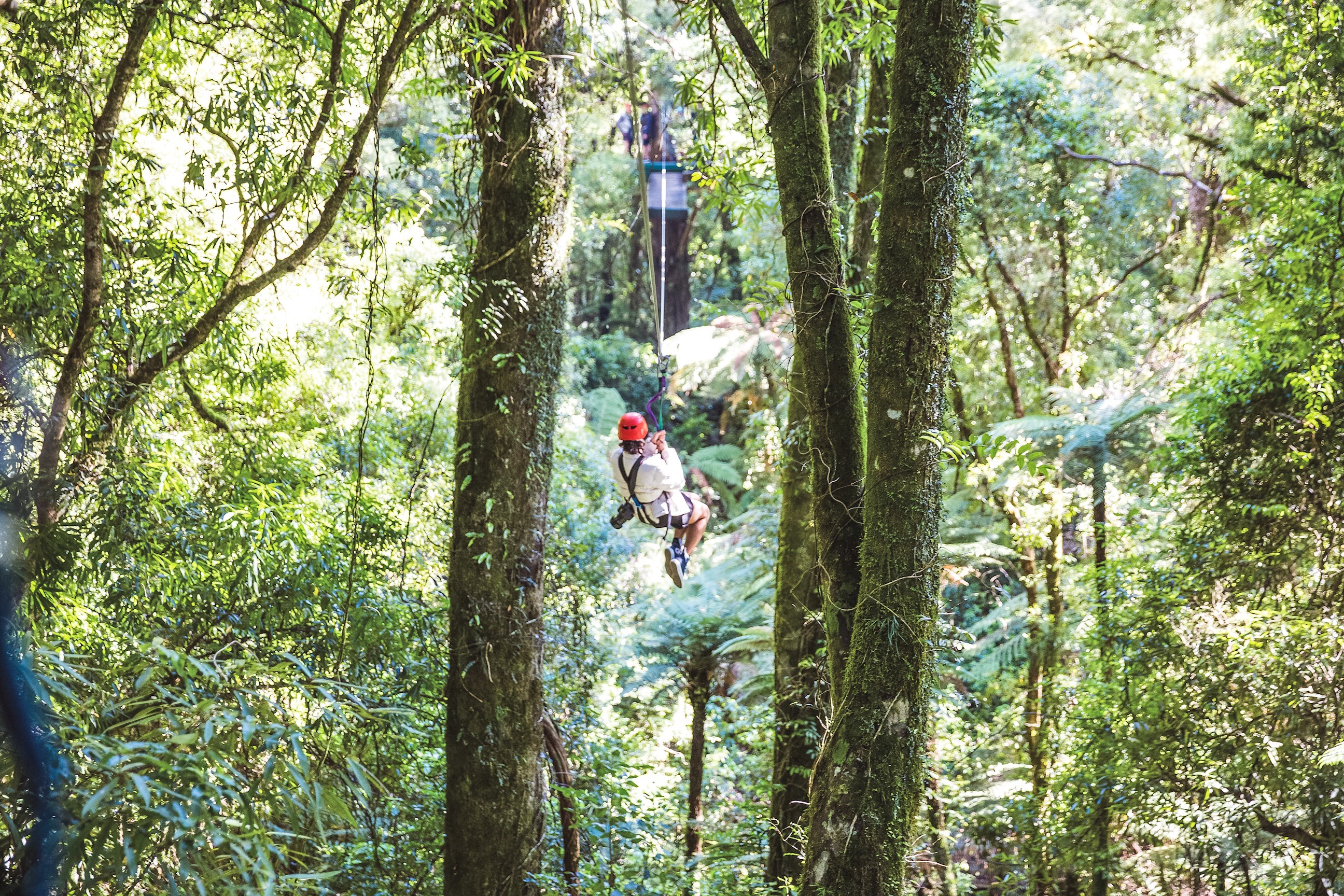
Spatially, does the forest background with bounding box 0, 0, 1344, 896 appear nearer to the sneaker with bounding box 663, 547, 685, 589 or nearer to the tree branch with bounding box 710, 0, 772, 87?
the tree branch with bounding box 710, 0, 772, 87

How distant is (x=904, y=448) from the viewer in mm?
2383

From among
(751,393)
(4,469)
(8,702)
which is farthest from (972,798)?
(8,702)

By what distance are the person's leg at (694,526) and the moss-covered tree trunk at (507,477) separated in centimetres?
99

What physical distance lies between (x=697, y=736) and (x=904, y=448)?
469 cm

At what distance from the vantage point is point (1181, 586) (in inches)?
184

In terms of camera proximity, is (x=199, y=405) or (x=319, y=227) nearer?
(x=319, y=227)

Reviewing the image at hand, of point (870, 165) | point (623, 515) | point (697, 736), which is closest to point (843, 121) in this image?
point (870, 165)

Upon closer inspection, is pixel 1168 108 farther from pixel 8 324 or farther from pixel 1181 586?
pixel 8 324

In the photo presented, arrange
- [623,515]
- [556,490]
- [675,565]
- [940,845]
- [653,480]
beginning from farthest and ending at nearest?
[556,490]
[940,845]
[675,565]
[623,515]
[653,480]

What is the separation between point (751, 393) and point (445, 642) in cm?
507

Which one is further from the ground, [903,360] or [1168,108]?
[1168,108]

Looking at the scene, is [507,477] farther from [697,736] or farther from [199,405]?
[697,736]

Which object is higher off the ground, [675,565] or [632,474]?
[632,474]

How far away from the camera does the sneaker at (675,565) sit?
451 centimetres
